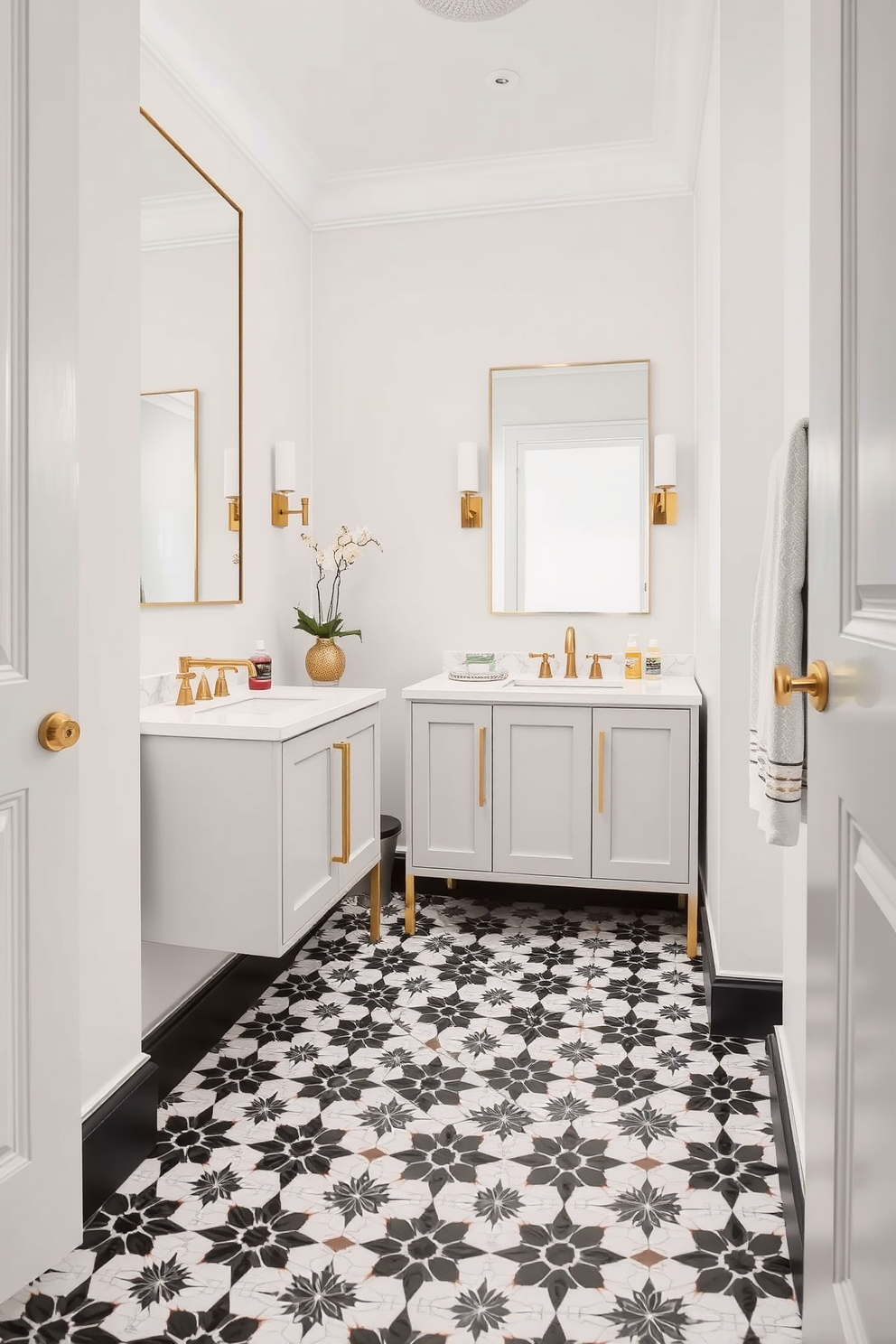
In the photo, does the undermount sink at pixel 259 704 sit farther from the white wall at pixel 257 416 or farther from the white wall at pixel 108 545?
the white wall at pixel 108 545

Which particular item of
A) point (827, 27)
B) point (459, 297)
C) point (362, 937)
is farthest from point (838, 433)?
point (459, 297)

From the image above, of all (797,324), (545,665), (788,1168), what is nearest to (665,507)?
(545,665)

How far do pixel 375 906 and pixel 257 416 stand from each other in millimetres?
1716

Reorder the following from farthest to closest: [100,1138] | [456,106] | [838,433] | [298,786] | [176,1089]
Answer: [456,106], [298,786], [176,1089], [100,1138], [838,433]

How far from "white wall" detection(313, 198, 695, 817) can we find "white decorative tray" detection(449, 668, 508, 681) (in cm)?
26

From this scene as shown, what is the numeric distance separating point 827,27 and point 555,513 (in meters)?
2.48

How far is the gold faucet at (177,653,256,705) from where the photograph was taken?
94.4 inches

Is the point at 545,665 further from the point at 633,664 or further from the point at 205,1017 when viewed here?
the point at 205,1017

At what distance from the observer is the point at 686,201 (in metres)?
3.23

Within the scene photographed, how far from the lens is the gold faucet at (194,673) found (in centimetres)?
240

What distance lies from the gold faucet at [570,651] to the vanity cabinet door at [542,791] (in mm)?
431

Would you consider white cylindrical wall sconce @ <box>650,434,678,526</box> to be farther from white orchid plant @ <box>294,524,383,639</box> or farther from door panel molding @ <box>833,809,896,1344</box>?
door panel molding @ <box>833,809,896,1344</box>

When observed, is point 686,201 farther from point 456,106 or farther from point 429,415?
point 429,415

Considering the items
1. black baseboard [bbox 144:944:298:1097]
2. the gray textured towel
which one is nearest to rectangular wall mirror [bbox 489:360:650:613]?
black baseboard [bbox 144:944:298:1097]
